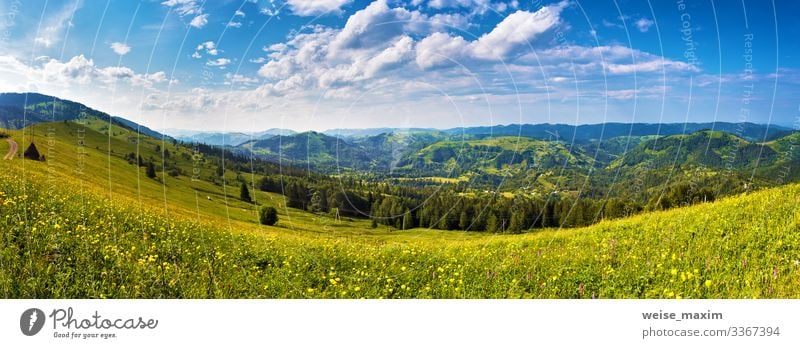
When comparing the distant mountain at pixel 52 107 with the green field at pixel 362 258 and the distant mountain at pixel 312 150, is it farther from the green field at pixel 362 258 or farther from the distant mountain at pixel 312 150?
the distant mountain at pixel 312 150

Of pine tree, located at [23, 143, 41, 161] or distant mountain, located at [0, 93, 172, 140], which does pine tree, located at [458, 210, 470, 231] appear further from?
pine tree, located at [23, 143, 41, 161]

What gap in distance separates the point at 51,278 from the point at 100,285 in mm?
554

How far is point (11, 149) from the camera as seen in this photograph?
10.5 meters

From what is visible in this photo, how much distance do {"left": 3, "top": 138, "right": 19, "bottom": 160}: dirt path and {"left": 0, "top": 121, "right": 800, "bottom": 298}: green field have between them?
2915 millimetres

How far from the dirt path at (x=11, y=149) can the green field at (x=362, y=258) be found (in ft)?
9.56

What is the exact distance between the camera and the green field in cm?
546

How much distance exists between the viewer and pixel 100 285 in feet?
17.8

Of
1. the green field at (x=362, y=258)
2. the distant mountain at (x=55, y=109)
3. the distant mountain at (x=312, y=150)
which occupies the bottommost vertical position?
the green field at (x=362, y=258)

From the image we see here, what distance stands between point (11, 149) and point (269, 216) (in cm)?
706
